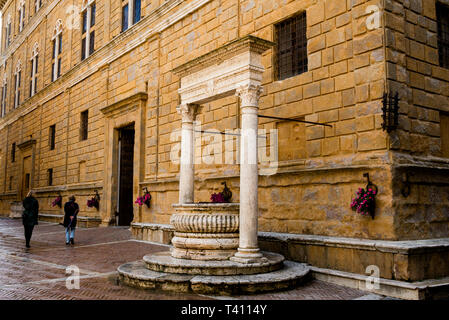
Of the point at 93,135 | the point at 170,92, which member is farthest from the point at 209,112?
the point at 93,135

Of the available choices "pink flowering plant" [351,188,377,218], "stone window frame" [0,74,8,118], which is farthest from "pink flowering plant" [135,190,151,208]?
"stone window frame" [0,74,8,118]

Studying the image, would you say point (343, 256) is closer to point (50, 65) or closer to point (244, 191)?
point (244, 191)

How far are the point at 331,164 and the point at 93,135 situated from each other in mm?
14177

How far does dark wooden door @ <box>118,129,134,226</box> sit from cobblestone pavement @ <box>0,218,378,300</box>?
321 cm

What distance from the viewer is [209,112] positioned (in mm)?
11992

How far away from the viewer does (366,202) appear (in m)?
7.20

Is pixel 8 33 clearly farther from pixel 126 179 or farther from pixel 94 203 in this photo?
pixel 126 179

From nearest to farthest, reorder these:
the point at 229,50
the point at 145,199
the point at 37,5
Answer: the point at 229,50, the point at 145,199, the point at 37,5

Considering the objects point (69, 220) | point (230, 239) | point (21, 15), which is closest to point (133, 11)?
point (69, 220)

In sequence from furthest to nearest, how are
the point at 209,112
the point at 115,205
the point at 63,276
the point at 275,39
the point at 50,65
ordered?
the point at 50,65, the point at 115,205, the point at 209,112, the point at 275,39, the point at 63,276

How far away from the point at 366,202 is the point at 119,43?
45.3 ft

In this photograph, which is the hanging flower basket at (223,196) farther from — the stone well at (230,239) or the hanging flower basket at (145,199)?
the hanging flower basket at (145,199)

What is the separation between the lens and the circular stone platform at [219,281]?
635 centimetres

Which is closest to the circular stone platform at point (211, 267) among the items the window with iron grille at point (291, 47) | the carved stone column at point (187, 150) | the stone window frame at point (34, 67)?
the carved stone column at point (187, 150)
